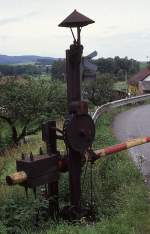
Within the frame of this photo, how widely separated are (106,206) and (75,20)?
3.01 metres

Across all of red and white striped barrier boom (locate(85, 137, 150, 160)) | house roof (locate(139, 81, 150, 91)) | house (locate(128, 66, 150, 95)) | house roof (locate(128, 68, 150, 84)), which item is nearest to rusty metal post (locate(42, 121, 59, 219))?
red and white striped barrier boom (locate(85, 137, 150, 160))

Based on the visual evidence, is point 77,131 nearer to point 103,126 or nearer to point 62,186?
point 62,186

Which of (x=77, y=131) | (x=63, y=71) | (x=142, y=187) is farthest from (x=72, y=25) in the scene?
(x=142, y=187)

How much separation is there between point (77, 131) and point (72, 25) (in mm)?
1616

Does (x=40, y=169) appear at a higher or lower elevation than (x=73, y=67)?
lower

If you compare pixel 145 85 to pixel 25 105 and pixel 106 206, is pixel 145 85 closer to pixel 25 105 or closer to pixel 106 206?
pixel 25 105

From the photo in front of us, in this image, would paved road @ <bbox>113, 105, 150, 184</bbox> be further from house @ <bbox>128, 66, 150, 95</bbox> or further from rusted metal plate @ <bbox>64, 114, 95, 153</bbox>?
house @ <bbox>128, 66, 150, 95</bbox>

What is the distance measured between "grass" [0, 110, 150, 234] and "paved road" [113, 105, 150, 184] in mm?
677

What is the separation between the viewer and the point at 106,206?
8586 mm

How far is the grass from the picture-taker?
23.0 feet

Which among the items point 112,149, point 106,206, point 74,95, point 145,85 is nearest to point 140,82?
point 145,85

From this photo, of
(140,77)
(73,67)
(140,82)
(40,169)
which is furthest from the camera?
(140,77)

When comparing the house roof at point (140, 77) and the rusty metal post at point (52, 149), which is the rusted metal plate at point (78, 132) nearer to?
the rusty metal post at point (52, 149)

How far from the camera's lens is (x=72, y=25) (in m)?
8.07
